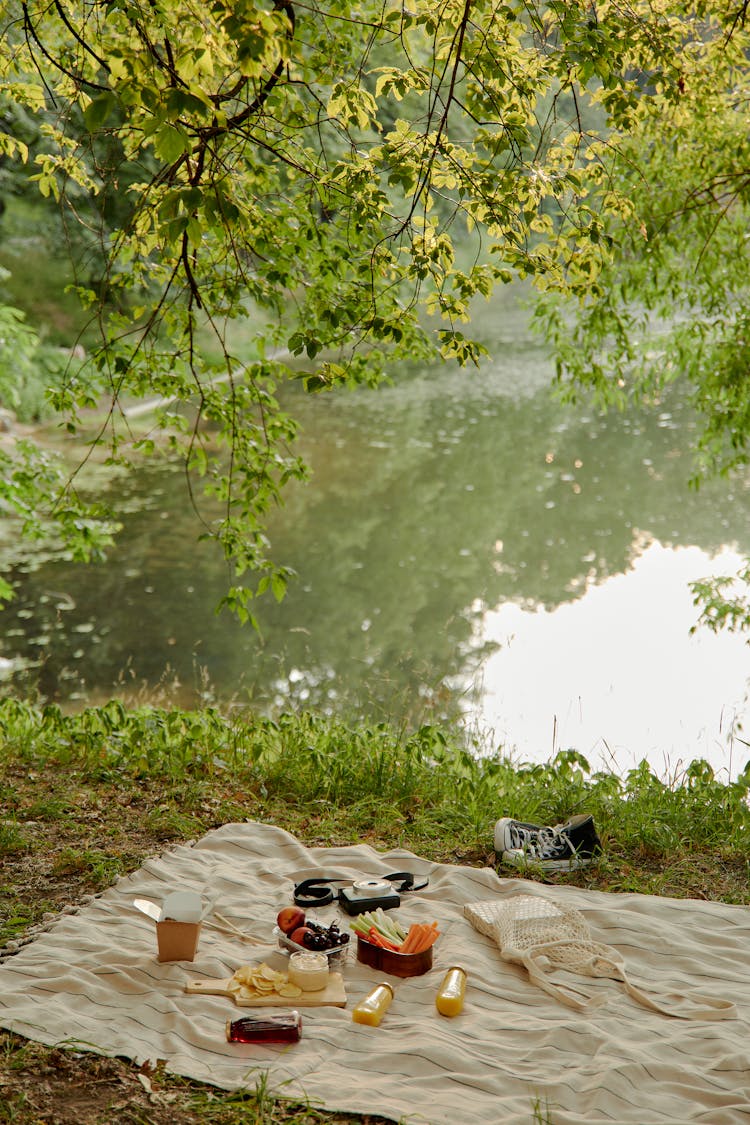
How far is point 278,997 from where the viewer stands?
2.72 meters

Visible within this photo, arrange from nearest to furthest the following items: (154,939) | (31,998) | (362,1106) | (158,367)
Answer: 1. (362,1106)
2. (31,998)
3. (154,939)
4. (158,367)

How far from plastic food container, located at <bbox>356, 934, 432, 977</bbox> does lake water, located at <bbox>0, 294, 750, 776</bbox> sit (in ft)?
8.09

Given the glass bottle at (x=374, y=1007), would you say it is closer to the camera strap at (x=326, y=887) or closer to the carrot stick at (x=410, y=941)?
the carrot stick at (x=410, y=941)

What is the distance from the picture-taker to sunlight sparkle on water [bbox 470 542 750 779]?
7.36m

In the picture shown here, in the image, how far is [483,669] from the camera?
884 centimetres

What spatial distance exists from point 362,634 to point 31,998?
270 inches

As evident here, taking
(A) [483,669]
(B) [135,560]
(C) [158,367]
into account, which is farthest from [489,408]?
(C) [158,367]

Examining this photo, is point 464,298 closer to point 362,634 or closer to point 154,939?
point 154,939

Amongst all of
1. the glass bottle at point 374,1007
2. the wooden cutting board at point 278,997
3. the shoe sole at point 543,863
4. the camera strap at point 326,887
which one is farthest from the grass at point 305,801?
the glass bottle at point 374,1007

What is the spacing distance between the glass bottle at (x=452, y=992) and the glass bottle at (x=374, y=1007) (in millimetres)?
141

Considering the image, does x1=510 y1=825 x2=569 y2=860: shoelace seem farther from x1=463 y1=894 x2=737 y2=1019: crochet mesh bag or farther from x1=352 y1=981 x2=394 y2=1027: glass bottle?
x1=352 y1=981 x2=394 y2=1027: glass bottle

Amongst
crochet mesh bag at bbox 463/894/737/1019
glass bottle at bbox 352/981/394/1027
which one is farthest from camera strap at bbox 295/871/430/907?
glass bottle at bbox 352/981/394/1027

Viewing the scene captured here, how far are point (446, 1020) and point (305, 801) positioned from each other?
1.79 metres

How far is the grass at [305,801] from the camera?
3695 mm
